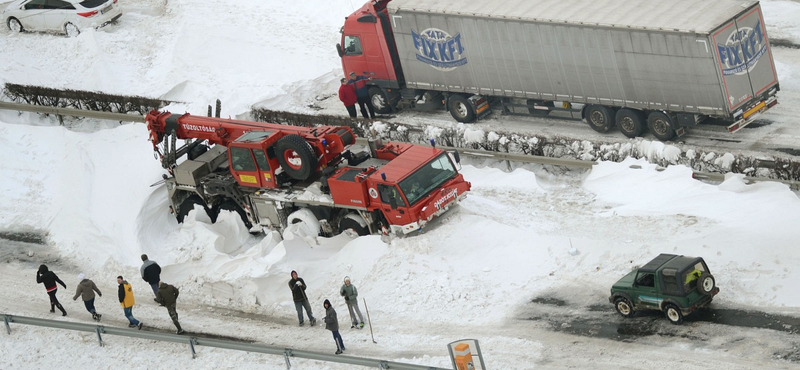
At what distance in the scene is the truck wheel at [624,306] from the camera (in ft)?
61.9

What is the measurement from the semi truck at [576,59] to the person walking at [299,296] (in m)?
10.7

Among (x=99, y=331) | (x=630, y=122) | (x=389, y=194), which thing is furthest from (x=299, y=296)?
(x=630, y=122)

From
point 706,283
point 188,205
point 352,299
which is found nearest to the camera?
point 706,283

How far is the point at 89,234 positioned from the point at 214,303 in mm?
4696

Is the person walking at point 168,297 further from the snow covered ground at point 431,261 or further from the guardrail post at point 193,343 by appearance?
the guardrail post at point 193,343

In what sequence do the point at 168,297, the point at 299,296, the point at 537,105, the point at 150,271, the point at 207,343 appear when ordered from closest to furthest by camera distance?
the point at 207,343
the point at 299,296
the point at 168,297
the point at 150,271
the point at 537,105

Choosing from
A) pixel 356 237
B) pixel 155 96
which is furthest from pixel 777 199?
pixel 155 96

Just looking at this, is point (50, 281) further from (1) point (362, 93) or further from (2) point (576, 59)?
(2) point (576, 59)

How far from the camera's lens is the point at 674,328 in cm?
1825

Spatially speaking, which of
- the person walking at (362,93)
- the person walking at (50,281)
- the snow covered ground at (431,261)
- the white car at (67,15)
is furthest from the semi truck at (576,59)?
the person walking at (50,281)

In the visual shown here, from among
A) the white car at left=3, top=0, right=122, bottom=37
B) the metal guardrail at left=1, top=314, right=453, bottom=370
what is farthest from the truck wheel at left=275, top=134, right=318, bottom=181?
the white car at left=3, top=0, right=122, bottom=37

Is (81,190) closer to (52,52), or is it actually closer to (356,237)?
(356,237)

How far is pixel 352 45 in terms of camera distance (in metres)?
32.2

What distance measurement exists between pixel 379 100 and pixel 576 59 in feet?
23.1
